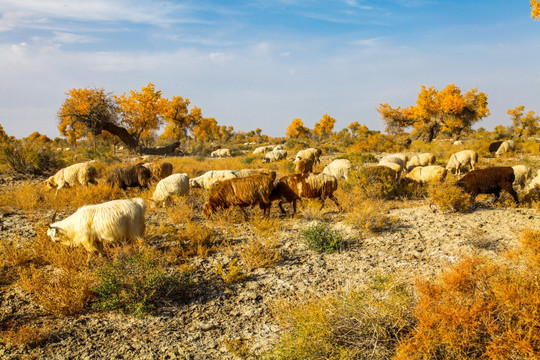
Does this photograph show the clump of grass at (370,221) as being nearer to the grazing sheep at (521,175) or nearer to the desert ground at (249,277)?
the desert ground at (249,277)

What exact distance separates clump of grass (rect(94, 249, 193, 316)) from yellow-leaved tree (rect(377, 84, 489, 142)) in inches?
1198

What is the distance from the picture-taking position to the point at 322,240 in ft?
19.8

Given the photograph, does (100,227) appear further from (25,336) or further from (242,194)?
(242,194)

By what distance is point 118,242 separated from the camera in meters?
5.45

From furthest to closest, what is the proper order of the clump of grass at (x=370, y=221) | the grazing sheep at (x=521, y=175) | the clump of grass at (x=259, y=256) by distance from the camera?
1. the grazing sheep at (x=521, y=175)
2. the clump of grass at (x=370, y=221)
3. the clump of grass at (x=259, y=256)

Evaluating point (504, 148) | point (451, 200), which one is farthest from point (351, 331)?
point (504, 148)

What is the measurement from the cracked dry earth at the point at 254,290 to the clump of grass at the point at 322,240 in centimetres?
15

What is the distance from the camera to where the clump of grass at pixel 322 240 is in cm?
589

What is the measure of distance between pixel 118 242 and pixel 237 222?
3.14 meters

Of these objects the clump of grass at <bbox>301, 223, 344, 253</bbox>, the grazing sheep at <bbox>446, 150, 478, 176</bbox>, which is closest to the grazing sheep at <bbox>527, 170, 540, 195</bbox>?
the grazing sheep at <bbox>446, 150, 478, 176</bbox>

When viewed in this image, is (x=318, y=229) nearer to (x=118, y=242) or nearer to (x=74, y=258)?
(x=118, y=242)

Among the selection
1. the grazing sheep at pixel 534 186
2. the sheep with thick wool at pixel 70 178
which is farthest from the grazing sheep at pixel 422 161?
the sheep with thick wool at pixel 70 178

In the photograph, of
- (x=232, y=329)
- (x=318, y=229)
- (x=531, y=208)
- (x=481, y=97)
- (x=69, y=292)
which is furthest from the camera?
(x=481, y=97)

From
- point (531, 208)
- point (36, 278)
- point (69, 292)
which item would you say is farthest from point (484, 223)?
point (36, 278)
